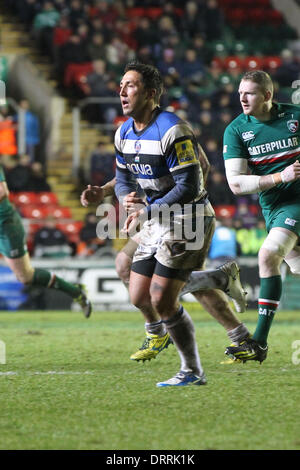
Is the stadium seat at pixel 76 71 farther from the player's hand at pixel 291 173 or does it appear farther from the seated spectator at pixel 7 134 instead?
the player's hand at pixel 291 173

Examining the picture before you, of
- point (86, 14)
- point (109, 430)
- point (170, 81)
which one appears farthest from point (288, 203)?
point (86, 14)

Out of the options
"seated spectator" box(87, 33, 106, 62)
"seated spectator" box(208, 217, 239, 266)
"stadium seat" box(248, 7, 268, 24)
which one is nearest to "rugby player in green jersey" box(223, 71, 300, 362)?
"seated spectator" box(208, 217, 239, 266)

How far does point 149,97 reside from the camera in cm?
612

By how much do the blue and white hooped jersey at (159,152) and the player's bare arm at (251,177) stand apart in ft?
1.80

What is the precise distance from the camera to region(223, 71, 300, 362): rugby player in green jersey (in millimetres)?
6562

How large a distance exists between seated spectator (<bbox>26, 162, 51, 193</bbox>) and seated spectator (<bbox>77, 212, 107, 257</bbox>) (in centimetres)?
140

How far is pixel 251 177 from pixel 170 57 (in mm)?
12942

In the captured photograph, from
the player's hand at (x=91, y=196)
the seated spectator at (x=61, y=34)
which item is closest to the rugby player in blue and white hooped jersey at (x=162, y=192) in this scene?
the player's hand at (x=91, y=196)

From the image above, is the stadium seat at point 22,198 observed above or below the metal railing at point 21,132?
below

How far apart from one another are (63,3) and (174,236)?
15.1 m

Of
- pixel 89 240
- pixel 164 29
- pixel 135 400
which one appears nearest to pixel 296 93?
pixel 164 29

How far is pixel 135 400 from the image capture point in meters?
5.59

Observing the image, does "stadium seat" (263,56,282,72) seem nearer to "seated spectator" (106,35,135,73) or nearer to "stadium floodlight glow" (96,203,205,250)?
"seated spectator" (106,35,135,73)

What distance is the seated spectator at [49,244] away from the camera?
48.8ft
